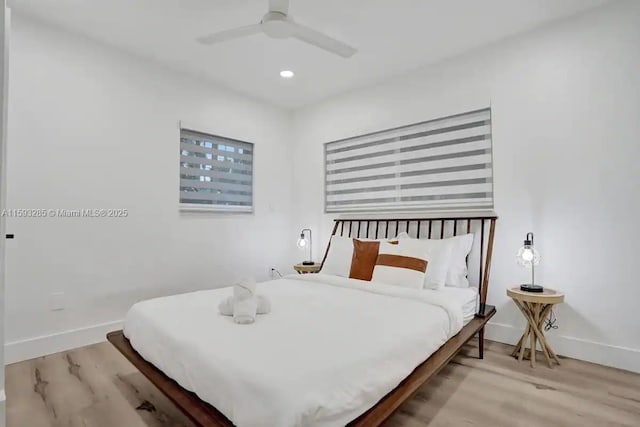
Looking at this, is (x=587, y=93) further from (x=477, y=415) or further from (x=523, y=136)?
(x=477, y=415)

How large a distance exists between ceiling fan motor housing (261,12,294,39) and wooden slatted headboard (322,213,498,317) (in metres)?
2.01

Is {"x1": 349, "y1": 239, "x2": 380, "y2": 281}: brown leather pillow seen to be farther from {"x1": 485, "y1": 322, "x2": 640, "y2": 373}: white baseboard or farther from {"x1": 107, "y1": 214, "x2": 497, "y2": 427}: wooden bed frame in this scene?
{"x1": 485, "y1": 322, "x2": 640, "y2": 373}: white baseboard

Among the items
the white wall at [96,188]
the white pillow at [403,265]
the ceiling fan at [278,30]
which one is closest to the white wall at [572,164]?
the white pillow at [403,265]

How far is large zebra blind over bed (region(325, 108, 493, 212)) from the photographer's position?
311cm

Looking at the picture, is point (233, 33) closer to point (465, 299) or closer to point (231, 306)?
point (231, 306)

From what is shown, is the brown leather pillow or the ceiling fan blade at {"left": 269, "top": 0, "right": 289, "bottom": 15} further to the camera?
the brown leather pillow

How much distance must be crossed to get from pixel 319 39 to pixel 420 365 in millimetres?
2142

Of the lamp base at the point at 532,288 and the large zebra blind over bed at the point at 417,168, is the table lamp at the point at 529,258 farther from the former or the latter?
the large zebra blind over bed at the point at 417,168

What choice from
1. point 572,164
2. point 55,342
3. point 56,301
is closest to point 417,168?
point 572,164

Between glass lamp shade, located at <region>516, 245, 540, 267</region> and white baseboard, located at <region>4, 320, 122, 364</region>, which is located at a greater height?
glass lamp shade, located at <region>516, 245, 540, 267</region>

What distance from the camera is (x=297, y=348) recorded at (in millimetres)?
1408

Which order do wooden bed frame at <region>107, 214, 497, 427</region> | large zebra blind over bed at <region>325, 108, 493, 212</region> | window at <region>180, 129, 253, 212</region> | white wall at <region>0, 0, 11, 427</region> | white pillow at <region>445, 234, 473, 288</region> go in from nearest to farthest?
wooden bed frame at <region>107, 214, 497, 427</region> → white wall at <region>0, 0, 11, 427</region> → white pillow at <region>445, 234, 473, 288</region> → large zebra blind over bed at <region>325, 108, 493, 212</region> → window at <region>180, 129, 253, 212</region>

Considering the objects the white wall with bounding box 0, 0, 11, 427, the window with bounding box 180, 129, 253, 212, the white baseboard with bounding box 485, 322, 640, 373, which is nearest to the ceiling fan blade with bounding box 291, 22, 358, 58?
the white wall with bounding box 0, 0, 11, 427

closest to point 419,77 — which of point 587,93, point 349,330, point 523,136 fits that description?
point 523,136
